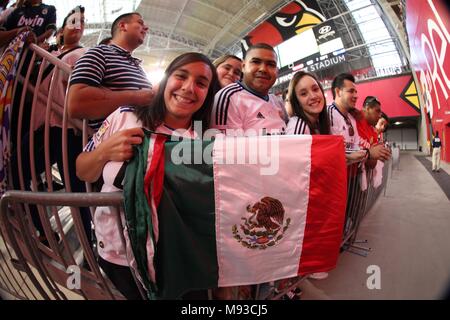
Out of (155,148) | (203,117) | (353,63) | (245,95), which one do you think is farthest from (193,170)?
(353,63)

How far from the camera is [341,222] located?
875 millimetres

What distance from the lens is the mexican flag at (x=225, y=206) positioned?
27.5 inches

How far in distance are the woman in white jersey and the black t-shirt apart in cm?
155

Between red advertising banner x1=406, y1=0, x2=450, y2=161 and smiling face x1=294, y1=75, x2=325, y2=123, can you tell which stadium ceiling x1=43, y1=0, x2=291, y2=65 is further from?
smiling face x1=294, y1=75, x2=325, y2=123

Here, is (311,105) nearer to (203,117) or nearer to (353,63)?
(203,117)

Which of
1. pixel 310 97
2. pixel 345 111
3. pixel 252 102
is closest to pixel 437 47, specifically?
pixel 345 111

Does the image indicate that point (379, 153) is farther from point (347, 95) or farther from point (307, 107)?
point (347, 95)

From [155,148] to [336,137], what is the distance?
712 millimetres

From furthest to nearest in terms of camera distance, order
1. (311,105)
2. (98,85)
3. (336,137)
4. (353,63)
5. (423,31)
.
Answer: (353,63) < (423,31) < (311,105) < (98,85) < (336,137)

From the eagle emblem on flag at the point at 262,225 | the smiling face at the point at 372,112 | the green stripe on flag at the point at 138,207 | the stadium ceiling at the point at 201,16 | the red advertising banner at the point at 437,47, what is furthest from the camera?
the stadium ceiling at the point at 201,16

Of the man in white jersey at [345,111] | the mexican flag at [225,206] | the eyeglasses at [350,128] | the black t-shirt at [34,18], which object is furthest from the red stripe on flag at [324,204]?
the black t-shirt at [34,18]

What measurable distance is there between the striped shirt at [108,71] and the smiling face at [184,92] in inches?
14.2

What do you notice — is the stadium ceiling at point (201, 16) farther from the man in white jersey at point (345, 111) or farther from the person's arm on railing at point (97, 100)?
the person's arm on railing at point (97, 100)
